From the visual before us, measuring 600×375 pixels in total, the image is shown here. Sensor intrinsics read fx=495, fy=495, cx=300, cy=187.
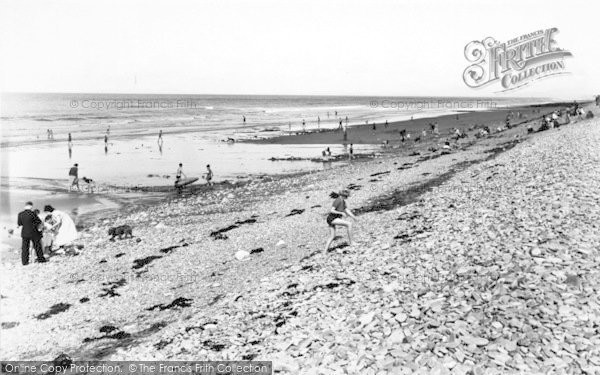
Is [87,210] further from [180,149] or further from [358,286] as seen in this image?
[180,149]

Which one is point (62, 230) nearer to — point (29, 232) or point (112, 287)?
point (29, 232)

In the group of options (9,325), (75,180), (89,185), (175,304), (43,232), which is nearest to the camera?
(9,325)

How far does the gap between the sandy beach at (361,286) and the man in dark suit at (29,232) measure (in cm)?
51

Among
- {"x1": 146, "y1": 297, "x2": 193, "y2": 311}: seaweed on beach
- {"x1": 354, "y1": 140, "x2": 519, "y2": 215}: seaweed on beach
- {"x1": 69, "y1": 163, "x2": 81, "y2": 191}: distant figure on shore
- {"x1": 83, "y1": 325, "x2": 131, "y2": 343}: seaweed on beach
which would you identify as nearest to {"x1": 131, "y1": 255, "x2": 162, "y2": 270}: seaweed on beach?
{"x1": 146, "y1": 297, "x2": 193, "y2": 311}: seaweed on beach

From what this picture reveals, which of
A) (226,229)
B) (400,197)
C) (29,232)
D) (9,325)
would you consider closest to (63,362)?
(9,325)

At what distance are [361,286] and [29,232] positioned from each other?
12.8 metres

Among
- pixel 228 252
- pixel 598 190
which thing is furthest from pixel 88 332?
pixel 598 190

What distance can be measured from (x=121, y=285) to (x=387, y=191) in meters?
14.1

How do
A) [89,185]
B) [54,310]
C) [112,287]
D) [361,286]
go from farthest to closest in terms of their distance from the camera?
[89,185], [112,287], [54,310], [361,286]

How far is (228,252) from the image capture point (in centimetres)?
1816

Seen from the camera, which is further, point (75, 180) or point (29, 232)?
point (75, 180)

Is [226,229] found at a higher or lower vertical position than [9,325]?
higher

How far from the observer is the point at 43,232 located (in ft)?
65.6

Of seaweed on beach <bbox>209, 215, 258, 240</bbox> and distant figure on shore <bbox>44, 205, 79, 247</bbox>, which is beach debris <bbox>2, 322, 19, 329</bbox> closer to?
distant figure on shore <bbox>44, 205, 79, 247</bbox>
